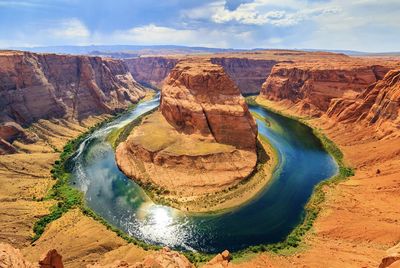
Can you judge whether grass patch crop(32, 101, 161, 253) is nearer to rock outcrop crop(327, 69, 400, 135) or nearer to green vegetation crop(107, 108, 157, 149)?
green vegetation crop(107, 108, 157, 149)

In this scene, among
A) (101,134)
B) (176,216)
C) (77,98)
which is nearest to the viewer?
(176,216)

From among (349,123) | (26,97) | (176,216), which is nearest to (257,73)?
(349,123)

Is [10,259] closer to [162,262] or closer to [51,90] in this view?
[162,262]

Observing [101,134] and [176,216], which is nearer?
[176,216]

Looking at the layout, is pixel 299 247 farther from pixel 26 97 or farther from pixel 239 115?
pixel 26 97

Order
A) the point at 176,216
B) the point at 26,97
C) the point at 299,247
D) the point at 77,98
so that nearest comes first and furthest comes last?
the point at 299,247 → the point at 176,216 → the point at 26,97 → the point at 77,98

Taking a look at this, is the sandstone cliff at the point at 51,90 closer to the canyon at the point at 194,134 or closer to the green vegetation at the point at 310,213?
the canyon at the point at 194,134
